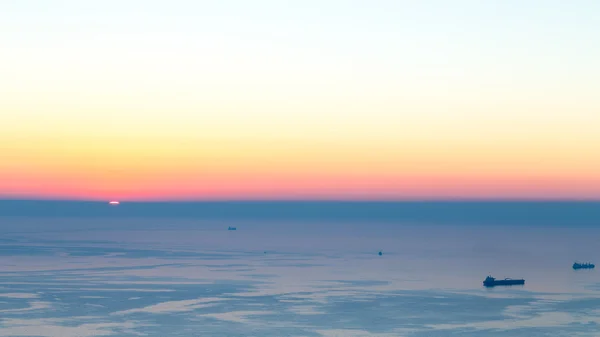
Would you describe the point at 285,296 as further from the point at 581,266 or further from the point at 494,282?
the point at 581,266

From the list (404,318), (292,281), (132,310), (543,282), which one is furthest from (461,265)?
(132,310)

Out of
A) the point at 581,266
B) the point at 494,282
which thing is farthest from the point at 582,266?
the point at 494,282

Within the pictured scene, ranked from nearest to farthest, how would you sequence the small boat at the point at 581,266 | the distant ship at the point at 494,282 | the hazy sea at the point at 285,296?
the hazy sea at the point at 285,296
the distant ship at the point at 494,282
the small boat at the point at 581,266

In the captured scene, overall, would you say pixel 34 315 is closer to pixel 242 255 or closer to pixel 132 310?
pixel 132 310

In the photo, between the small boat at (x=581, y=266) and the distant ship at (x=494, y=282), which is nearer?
the distant ship at (x=494, y=282)

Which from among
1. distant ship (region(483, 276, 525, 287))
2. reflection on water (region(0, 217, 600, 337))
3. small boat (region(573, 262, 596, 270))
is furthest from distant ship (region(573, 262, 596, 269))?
distant ship (region(483, 276, 525, 287))

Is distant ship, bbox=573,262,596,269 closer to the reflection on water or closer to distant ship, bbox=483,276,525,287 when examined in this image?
the reflection on water

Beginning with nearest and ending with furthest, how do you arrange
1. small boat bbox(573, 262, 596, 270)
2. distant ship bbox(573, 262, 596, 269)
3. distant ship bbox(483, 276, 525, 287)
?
distant ship bbox(483, 276, 525, 287), small boat bbox(573, 262, 596, 270), distant ship bbox(573, 262, 596, 269)

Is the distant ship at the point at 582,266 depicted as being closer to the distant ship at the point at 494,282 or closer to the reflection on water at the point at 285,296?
the reflection on water at the point at 285,296

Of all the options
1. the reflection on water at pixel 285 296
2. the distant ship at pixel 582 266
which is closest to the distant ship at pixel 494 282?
the reflection on water at pixel 285 296

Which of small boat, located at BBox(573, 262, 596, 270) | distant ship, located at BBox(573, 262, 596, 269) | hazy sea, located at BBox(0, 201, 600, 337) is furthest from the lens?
distant ship, located at BBox(573, 262, 596, 269)

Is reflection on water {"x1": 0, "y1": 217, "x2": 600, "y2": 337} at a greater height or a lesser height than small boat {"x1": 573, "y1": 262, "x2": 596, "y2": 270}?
lesser
